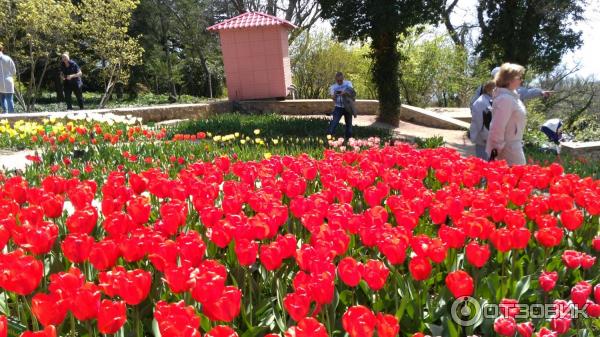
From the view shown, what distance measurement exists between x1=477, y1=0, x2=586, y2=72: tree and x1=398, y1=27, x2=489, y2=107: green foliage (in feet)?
17.9

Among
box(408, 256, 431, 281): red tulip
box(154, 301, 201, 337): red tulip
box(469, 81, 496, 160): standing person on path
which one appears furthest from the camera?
box(469, 81, 496, 160): standing person on path

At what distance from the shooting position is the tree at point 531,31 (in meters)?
14.4

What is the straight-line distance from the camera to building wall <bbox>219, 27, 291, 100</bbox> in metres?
18.2

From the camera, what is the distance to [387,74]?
15.4 metres

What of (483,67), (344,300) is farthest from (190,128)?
(483,67)

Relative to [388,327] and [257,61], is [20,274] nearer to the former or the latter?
[388,327]

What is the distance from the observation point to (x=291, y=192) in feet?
9.91


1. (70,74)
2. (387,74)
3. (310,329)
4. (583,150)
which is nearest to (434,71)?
(387,74)

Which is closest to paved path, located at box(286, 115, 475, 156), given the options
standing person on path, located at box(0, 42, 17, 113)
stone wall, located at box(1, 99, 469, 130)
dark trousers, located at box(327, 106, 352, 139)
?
stone wall, located at box(1, 99, 469, 130)

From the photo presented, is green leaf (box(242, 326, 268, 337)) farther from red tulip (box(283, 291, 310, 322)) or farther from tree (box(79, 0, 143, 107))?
tree (box(79, 0, 143, 107))

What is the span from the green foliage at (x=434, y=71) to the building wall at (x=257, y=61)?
18.0ft

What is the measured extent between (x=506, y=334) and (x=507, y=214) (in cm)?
92

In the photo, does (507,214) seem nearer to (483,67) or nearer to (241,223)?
(241,223)

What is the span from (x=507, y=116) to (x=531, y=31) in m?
11.0
